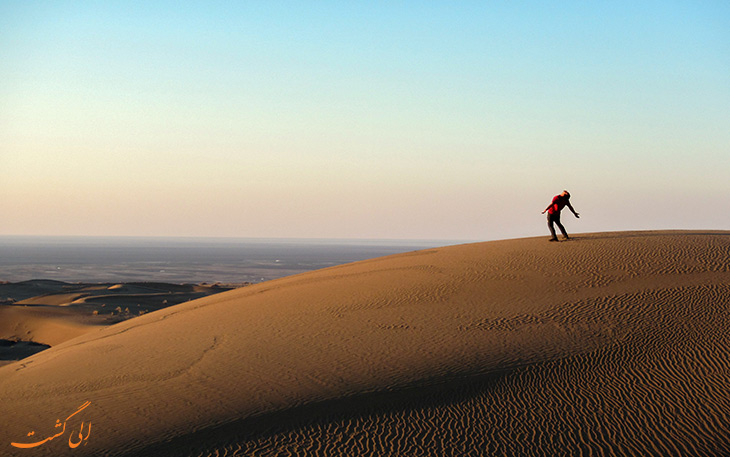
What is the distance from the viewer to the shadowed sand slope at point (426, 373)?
6.62 meters

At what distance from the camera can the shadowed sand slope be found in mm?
6617

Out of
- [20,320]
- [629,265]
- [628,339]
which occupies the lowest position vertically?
[20,320]

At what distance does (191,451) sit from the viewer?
643cm

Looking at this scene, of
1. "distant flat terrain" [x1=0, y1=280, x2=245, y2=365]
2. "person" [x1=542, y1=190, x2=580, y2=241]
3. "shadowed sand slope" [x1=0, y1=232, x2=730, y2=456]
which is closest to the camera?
"shadowed sand slope" [x1=0, y1=232, x2=730, y2=456]

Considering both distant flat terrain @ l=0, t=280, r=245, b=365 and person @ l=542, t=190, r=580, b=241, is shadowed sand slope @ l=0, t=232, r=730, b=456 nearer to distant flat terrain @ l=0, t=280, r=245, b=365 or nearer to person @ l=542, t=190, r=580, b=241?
person @ l=542, t=190, r=580, b=241

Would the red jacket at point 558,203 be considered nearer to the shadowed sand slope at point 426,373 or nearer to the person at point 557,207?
the person at point 557,207

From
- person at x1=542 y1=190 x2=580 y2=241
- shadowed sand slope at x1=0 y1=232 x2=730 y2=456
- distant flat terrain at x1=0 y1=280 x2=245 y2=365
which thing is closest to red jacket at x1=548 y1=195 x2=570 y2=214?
person at x1=542 y1=190 x2=580 y2=241

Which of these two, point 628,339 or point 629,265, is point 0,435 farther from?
point 629,265

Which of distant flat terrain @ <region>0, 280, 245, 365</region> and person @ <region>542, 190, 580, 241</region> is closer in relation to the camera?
person @ <region>542, 190, 580, 241</region>

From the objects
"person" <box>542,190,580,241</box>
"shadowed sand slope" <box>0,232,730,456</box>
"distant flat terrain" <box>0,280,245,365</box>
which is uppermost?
"person" <box>542,190,580,241</box>

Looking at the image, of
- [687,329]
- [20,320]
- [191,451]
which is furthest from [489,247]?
[20,320]

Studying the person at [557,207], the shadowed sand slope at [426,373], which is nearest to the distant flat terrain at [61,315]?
the shadowed sand slope at [426,373]

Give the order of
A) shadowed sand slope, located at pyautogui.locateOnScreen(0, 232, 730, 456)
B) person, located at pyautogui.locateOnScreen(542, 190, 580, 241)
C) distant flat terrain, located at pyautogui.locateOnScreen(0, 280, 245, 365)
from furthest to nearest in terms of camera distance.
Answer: distant flat terrain, located at pyautogui.locateOnScreen(0, 280, 245, 365) < person, located at pyautogui.locateOnScreen(542, 190, 580, 241) < shadowed sand slope, located at pyautogui.locateOnScreen(0, 232, 730, 456)

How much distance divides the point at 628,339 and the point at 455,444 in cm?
404
